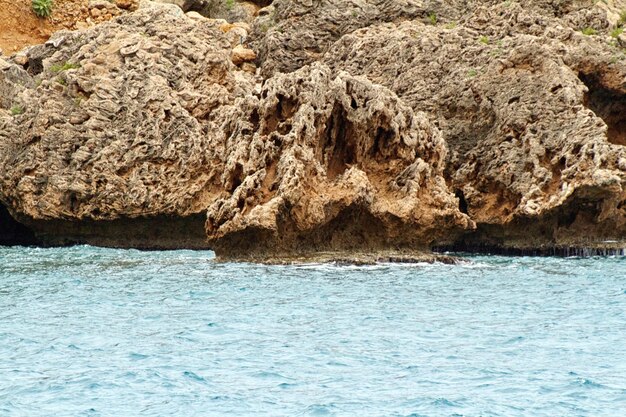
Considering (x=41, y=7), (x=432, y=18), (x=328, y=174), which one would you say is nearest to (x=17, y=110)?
(x=328, y=174)

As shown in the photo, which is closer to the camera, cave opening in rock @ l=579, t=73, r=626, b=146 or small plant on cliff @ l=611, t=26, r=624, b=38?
cave opening in rock @ l=579, t=73, r=626, b=146

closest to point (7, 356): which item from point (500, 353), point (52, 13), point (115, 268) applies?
point (500, 353)

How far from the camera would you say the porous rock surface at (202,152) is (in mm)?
34188

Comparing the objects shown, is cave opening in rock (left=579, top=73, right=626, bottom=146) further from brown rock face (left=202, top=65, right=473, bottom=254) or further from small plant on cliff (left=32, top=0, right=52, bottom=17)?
small plant on cliff (left=32, top=0, right=52, bottom=17)

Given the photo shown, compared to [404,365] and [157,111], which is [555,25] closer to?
[157,111]

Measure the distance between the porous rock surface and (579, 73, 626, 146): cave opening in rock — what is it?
7285 millimetres

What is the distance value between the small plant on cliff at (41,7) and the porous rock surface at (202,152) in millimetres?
13821

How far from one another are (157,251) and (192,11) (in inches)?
835

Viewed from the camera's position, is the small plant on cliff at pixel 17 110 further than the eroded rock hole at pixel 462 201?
Yes

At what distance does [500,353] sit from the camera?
790 inches

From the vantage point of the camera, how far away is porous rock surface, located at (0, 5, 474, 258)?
34.2 meters

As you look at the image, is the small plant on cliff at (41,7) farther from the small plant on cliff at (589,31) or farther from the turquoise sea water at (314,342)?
the turquoise sea water at (314,342)

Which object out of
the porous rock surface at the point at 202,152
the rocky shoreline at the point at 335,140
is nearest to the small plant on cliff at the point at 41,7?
the porous rock surface at the point at 202,152

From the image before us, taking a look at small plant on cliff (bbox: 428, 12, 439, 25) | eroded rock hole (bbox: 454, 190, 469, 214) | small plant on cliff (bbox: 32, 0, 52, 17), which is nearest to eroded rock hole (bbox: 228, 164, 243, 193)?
eroded rock hole (bbox: 454, 190, 469, 214)
